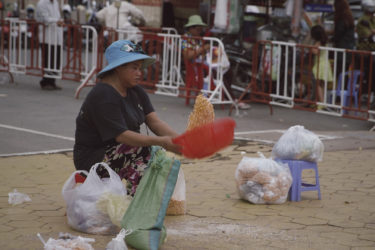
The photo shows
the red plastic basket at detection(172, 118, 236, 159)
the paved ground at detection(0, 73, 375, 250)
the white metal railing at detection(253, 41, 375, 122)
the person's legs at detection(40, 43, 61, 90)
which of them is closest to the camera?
the red plastic basket at detection(172, 118, 236, 159)

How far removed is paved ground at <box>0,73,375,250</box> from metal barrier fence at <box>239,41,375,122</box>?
1.82 feet

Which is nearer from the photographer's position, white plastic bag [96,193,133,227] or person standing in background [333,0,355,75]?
white plastic bag [96,193,133,227]

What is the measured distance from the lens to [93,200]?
15.3ft

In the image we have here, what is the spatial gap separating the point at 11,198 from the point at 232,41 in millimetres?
7989

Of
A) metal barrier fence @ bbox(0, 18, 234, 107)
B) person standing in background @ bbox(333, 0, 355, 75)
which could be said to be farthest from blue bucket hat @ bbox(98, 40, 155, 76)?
person standing in background @ bbox(333, 0, 355, 75)

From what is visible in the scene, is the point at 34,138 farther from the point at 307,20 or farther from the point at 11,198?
the point at 307,20

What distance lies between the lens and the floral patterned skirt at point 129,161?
16.0 ft

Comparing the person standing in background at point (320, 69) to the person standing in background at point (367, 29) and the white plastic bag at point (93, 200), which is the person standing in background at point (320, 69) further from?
the white plastic bag at point (93, 200)

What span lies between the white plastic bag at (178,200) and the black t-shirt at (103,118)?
2.06 feet

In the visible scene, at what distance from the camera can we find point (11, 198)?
5477mm

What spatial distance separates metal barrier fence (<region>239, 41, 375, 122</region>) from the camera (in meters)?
10.6

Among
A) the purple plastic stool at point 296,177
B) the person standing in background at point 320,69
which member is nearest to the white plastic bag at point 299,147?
the purple plastic stool at point 296,177

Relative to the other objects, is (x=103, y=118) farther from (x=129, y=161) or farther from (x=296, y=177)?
(x=296, y=177)

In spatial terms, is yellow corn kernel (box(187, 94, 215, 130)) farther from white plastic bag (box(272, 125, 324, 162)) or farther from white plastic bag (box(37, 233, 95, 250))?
white plastic bag (box(37, 233, 95, 250))
